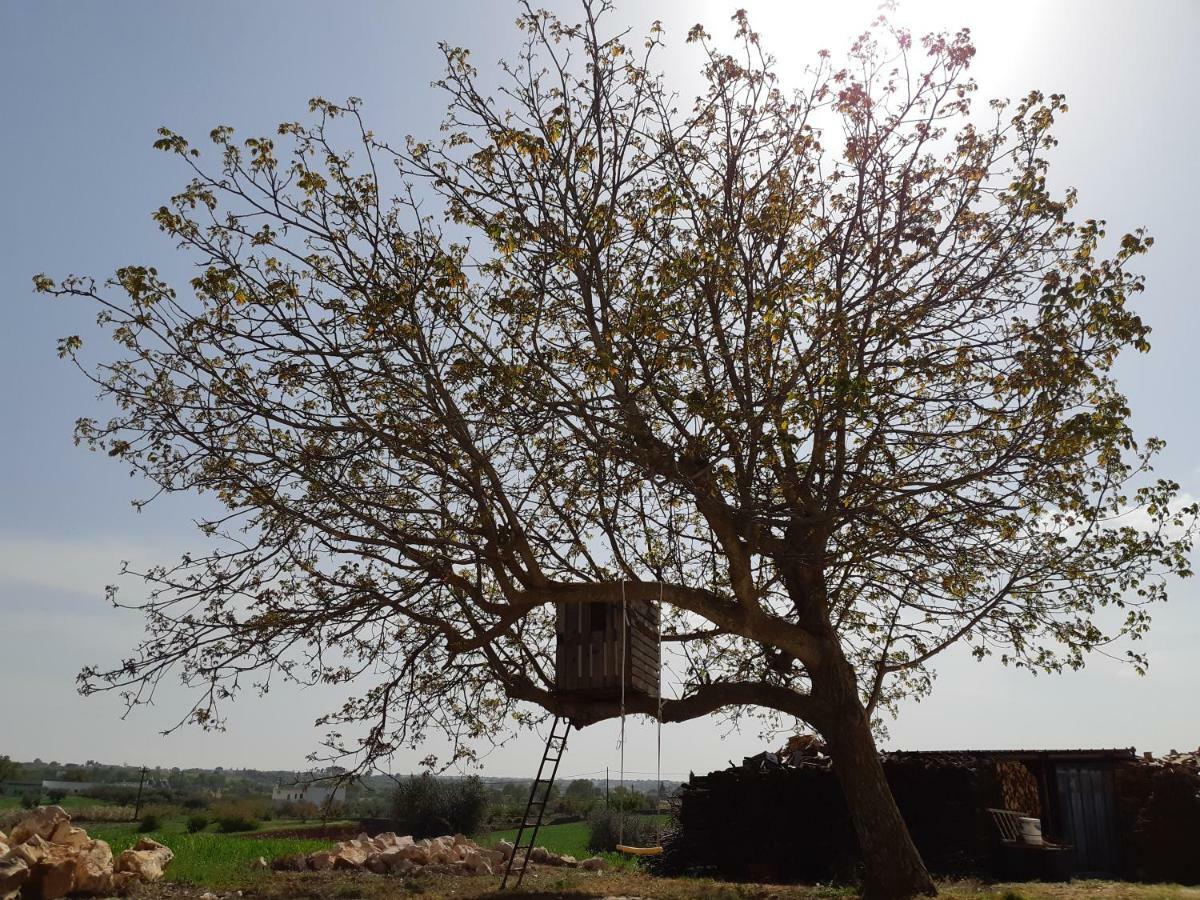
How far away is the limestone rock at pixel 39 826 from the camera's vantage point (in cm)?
1216

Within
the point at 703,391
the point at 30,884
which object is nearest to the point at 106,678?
the point at 30,884

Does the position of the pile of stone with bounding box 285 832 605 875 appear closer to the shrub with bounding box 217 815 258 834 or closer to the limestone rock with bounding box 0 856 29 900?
the limestone rock with bounding box 0 856 29 900

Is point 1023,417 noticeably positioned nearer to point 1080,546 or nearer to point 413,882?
point 1080,546

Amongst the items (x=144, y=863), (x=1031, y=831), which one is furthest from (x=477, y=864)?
(x=1031, y=831)

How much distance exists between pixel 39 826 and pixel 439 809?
15.1 m

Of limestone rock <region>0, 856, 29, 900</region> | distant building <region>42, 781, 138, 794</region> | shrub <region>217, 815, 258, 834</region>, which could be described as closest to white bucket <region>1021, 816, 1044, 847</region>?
limestone rock <region>0, 856, 29, 900</region>

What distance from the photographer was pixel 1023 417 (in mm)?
12180

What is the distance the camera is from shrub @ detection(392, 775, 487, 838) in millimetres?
26188

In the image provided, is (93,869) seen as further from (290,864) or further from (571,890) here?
(571,890)

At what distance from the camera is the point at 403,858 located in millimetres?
16156

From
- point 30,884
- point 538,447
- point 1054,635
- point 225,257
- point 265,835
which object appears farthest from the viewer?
point 265,835

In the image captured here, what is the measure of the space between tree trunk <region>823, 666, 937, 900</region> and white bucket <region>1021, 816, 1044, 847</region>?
15.9 feet

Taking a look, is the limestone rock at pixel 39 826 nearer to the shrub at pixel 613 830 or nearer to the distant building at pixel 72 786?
the shrub at pixel 613 830

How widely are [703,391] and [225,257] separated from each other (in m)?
6.03
